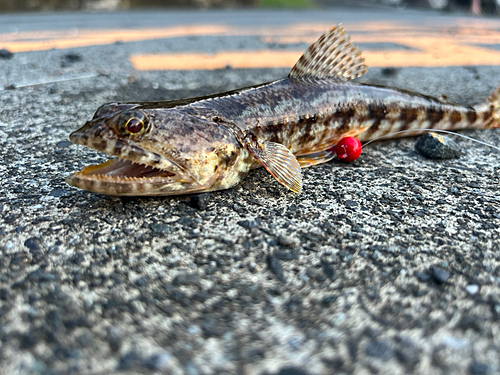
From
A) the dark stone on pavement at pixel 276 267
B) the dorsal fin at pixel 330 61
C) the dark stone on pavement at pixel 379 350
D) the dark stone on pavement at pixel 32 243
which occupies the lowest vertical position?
the dark stone on pavement at pixel 32 243

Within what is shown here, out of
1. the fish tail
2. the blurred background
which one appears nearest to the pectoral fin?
the fish tail

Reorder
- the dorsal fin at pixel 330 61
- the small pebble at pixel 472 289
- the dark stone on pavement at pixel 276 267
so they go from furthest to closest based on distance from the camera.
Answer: the dorsal fin at pixel 330 61, the dark stone on pavement at pixel 276 267, the small pebble at pixel 472 289

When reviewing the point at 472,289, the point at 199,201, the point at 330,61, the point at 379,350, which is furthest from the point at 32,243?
the point at 330,61

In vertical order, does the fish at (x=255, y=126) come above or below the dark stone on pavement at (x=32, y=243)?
above

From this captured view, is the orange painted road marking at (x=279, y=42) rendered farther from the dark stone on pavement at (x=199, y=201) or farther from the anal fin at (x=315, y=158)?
the dark stone on pavement at (x=199, y=201)

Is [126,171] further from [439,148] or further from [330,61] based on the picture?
[439,148]

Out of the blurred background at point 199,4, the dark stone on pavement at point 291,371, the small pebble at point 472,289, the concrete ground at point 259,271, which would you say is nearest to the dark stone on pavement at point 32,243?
the concrete ground at point 259,271
